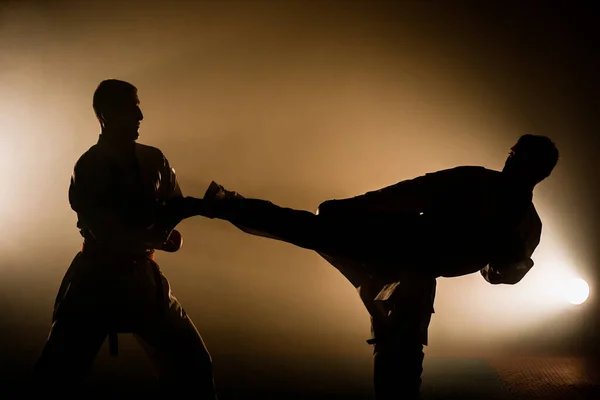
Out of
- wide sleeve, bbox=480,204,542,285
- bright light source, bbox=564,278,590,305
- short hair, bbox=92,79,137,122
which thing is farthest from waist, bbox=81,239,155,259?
bright light source, bbox=564,278,590,305

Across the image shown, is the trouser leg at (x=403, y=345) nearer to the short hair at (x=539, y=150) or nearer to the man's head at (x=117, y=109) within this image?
the short hair at (x=539, y=150)

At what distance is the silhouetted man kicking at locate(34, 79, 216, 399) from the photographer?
8.98 feet

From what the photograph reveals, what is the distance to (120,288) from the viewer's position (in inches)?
109

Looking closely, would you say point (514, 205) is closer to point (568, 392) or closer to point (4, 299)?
point (568, 392)

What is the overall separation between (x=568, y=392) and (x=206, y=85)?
3.66 meters

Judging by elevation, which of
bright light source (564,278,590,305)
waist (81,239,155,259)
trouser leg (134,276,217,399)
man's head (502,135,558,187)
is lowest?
trouser leg (134,276,217,399)

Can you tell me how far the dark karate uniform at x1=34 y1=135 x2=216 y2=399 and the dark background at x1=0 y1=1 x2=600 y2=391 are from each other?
87.2 inches

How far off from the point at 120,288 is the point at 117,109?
789 millimetres

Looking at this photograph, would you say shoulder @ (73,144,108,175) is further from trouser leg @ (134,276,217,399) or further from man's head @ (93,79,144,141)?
trouser leg @ (134,276,217,399)

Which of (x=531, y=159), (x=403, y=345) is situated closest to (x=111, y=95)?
(x=403, y=345)

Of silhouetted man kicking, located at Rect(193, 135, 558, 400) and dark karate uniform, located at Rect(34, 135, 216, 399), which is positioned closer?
dark karate uniform, located at Rect(34, 135, 216, 399)

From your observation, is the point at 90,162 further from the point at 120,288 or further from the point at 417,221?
the point at 417,221

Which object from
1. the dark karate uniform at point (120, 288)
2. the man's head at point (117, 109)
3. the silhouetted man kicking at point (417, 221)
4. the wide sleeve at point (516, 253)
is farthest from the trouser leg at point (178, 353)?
the wide sleeve at point (516, 253)

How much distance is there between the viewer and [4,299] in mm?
5793
